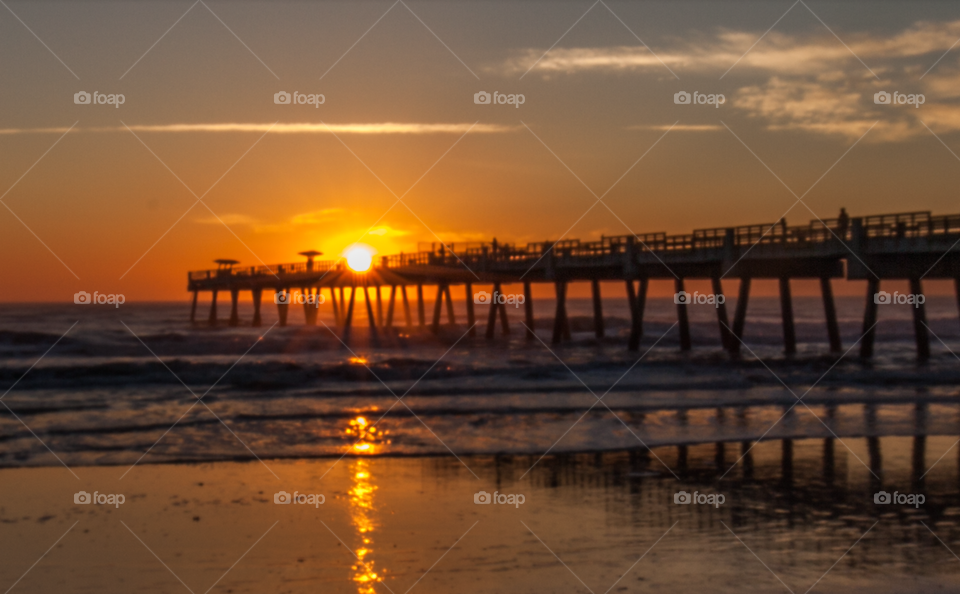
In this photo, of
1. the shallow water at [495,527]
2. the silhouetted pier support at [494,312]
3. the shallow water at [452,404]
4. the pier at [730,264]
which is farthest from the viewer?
the silhouetted pier support at [494,312]

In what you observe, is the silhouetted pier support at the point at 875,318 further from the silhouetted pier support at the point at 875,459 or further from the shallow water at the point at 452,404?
the silhouetted pier support at the point at 875,459

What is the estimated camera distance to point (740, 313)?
108 feet

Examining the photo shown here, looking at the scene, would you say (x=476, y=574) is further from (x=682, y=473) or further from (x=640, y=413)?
(x=640, y=413)

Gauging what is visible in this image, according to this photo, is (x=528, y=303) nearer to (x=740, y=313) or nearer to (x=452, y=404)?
(x=740, y=313)

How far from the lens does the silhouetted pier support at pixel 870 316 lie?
90.5 ft

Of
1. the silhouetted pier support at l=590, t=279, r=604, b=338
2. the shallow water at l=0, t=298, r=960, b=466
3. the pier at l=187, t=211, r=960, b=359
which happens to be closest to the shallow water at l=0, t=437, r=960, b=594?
the shallow water at l=0, t=298, r=960, b=466

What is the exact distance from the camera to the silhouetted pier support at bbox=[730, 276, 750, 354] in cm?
3238

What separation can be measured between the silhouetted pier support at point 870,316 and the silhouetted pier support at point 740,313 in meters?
4.67

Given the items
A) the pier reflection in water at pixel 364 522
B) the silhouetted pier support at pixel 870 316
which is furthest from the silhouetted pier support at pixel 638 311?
the pier reflection in water at pixel 364 522

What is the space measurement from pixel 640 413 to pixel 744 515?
8618 millimetres

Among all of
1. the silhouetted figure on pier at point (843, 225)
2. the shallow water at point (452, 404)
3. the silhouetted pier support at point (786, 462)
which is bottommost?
the silhouetted pier support at point (786, 462)

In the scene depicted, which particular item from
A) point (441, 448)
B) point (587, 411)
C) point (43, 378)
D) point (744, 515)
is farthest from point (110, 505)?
point (43, 378)

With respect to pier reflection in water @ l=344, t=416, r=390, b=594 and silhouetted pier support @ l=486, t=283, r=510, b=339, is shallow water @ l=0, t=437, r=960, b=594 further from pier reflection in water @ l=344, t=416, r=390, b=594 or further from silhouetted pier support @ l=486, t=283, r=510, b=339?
silhouetted pier support @ l=486, t=283, r=510, b=339

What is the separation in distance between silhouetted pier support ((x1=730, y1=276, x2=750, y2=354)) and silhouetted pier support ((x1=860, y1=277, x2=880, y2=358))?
4.67m
